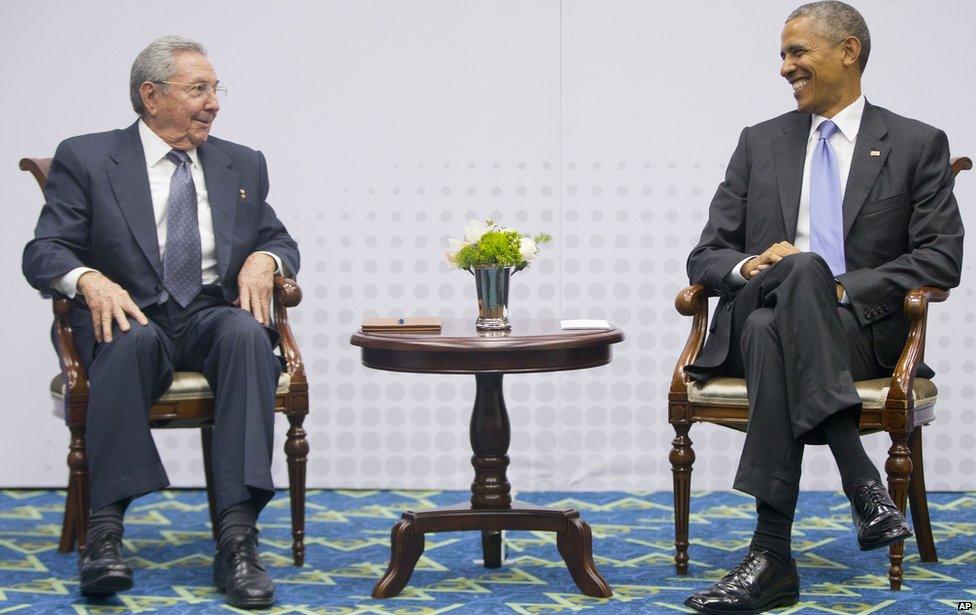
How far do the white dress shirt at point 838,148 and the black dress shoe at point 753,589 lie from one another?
3.26 ft

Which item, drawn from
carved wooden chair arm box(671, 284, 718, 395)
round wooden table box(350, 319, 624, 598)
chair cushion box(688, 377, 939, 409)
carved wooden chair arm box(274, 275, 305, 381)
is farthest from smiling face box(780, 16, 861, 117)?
carved wooden chair arm box(274, 275, 305, 381)

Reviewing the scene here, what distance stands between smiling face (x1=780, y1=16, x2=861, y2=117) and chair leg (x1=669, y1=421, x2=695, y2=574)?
105cm

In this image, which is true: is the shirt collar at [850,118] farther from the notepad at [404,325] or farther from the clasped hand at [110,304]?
the clasped hand at [110,304]

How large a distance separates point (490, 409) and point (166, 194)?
46.3 inches

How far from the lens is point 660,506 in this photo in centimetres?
446

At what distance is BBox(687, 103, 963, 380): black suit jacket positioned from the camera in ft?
11.0

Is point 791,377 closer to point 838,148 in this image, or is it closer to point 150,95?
point 838,148

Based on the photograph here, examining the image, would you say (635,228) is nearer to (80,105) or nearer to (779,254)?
(779,254)

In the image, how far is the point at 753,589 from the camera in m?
2.94

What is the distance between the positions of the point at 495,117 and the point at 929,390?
2003 millimetres

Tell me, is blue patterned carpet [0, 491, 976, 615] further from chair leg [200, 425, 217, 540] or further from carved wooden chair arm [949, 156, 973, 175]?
carved wooden chair arm [949, 156, 973, 175]

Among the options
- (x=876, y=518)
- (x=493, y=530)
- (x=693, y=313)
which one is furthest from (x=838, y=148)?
(x=493, y=530)

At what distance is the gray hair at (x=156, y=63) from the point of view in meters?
3.68

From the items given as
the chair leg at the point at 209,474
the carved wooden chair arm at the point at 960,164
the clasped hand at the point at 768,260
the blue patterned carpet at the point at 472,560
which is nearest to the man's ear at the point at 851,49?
the carved wooden chair arm at the point at 960,164
